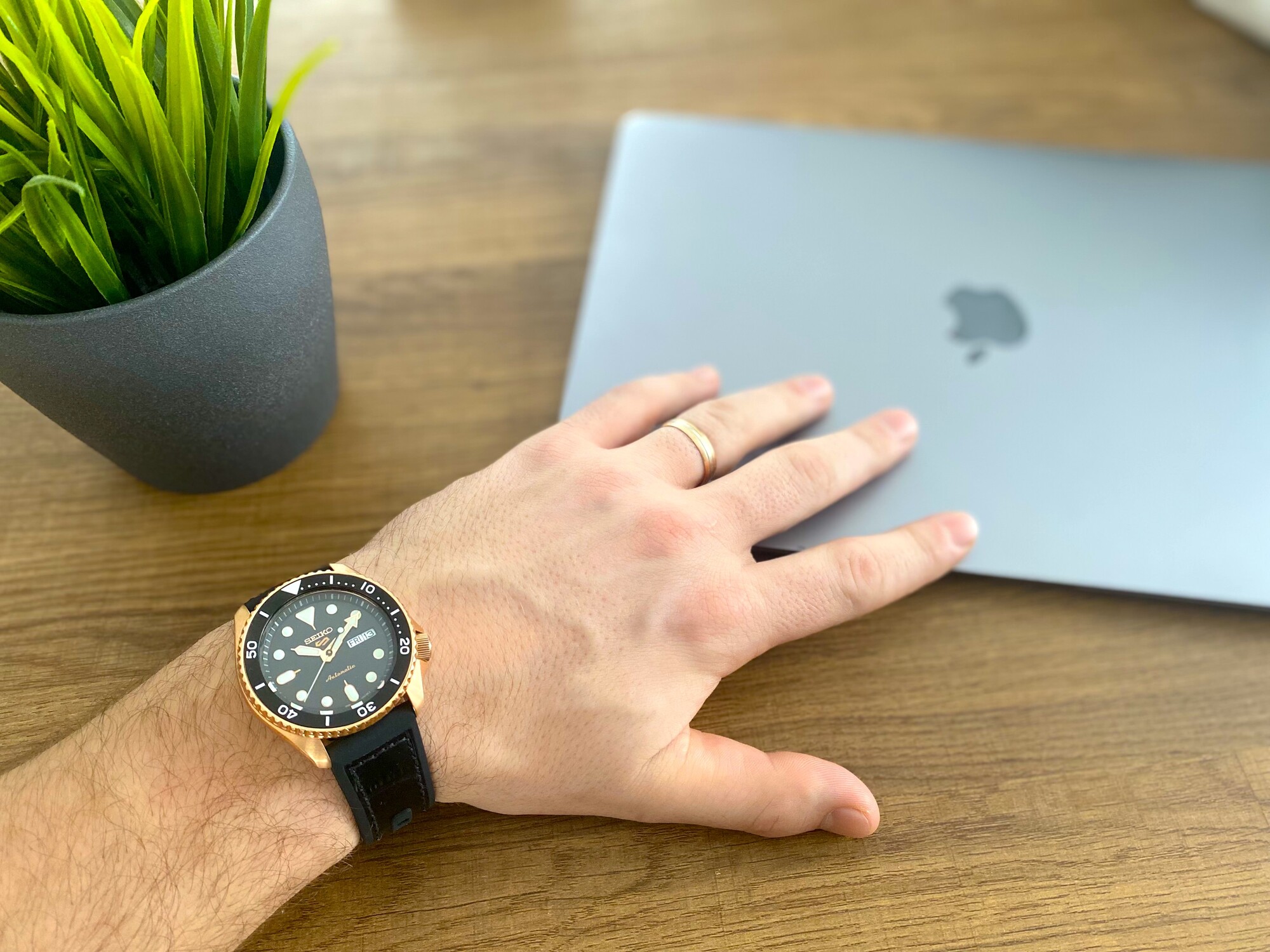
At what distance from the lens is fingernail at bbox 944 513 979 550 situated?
2.32ft

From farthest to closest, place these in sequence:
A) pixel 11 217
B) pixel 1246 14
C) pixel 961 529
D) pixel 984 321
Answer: pixel 1246 14 → pixel 984 321 → pixel 961 529 → pixel 11 217

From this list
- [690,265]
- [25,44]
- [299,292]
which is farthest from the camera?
[690,265]

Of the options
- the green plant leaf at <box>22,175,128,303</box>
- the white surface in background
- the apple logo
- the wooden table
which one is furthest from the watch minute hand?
the white surface in background

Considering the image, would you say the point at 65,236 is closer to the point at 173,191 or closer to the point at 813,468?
the point at 173,191

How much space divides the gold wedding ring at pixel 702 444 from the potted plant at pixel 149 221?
0.94 ft

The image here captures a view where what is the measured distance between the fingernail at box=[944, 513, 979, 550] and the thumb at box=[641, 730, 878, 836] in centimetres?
20

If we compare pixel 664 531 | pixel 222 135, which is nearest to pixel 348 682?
pixel 664 531

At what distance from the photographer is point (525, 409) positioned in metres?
0.83

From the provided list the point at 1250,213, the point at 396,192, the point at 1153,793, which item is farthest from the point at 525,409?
the point at 1250,213

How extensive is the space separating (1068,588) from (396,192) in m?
0.73

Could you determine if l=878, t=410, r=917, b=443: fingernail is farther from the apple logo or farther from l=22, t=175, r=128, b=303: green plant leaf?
l=22, t=175, r=128, b=303: green plant leaf

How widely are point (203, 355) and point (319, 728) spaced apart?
0.82ft

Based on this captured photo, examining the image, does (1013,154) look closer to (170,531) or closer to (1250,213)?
(1250,213)

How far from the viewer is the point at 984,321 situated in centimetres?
83
